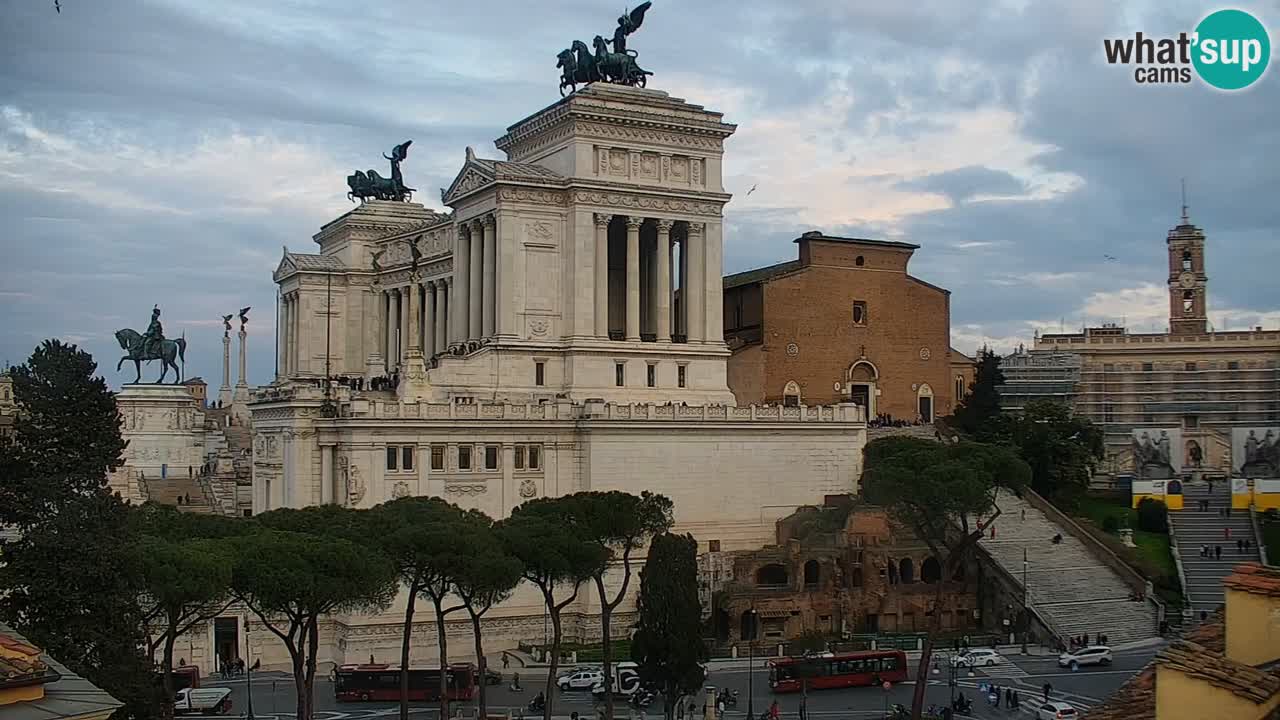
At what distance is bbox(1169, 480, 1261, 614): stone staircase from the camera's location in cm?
6650

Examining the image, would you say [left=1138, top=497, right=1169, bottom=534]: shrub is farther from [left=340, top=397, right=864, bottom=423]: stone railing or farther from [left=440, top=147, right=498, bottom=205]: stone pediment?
[left=440, top=147, right=498, bottom=205]: stone pediment

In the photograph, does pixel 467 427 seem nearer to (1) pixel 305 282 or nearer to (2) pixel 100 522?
(2) pixel 100 522

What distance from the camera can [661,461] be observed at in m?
65.9

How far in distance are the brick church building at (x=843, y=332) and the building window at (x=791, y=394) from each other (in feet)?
0.20

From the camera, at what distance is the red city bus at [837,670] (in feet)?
173

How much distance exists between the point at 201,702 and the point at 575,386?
25606 millimetres

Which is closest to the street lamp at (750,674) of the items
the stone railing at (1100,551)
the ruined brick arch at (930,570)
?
the ruined brick arch at (930,570)

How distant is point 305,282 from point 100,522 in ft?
212

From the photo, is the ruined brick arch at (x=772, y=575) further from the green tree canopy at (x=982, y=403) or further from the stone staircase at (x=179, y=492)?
the stone staircase at (x=179, y=492)

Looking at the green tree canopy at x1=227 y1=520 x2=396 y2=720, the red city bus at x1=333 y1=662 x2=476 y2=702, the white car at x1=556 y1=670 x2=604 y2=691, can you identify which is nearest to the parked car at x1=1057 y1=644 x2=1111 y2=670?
the white car at x1=556 y1=670 x2=604 y2=691

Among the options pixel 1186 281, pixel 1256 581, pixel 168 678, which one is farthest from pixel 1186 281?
pixel 1256 581

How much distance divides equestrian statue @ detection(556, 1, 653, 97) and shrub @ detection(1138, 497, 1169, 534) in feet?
121

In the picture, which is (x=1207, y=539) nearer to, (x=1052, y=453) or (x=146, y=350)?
(x=1052, y=453)

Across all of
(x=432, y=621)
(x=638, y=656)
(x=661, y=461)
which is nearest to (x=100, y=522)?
(x=638, y=656)
